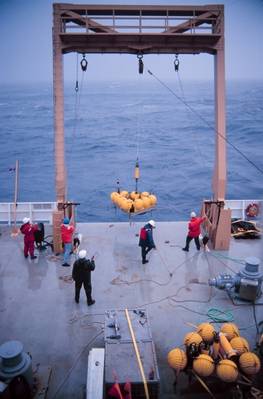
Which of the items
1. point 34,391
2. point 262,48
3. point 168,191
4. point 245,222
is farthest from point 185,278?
point 262,48

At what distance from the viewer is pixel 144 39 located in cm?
1227

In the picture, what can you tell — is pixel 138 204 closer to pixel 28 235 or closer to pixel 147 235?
pixel 147 235

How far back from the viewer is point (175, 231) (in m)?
14.0

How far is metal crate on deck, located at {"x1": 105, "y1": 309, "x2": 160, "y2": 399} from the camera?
5820 mm

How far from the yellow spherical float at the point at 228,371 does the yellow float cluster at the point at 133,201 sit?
7.02 metres

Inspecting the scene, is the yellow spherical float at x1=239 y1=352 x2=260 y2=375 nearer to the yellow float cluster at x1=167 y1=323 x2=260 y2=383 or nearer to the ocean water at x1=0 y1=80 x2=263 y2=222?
the yellow float cluster at x1=167 y1=323 x2=260 y2=383

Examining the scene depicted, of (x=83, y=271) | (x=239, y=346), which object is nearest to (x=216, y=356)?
(x=239, y=346)

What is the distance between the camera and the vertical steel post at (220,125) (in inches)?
492

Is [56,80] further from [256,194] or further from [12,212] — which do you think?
[256,194]

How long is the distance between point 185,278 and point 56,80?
275 inches

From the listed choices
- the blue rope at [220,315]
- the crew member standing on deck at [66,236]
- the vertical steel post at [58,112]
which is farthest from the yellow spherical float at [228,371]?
the vertical steel post at [58,112]

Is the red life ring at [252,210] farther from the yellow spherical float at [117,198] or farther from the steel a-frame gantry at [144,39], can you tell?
the yellow spherical float at [117,198]

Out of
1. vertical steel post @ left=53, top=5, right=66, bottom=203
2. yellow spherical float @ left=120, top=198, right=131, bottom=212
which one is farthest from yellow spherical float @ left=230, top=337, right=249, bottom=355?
vertical steel post @ left=53, top=5, right=66, bottom=203

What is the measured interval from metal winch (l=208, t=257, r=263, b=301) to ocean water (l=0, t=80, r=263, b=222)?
29.8 feet
